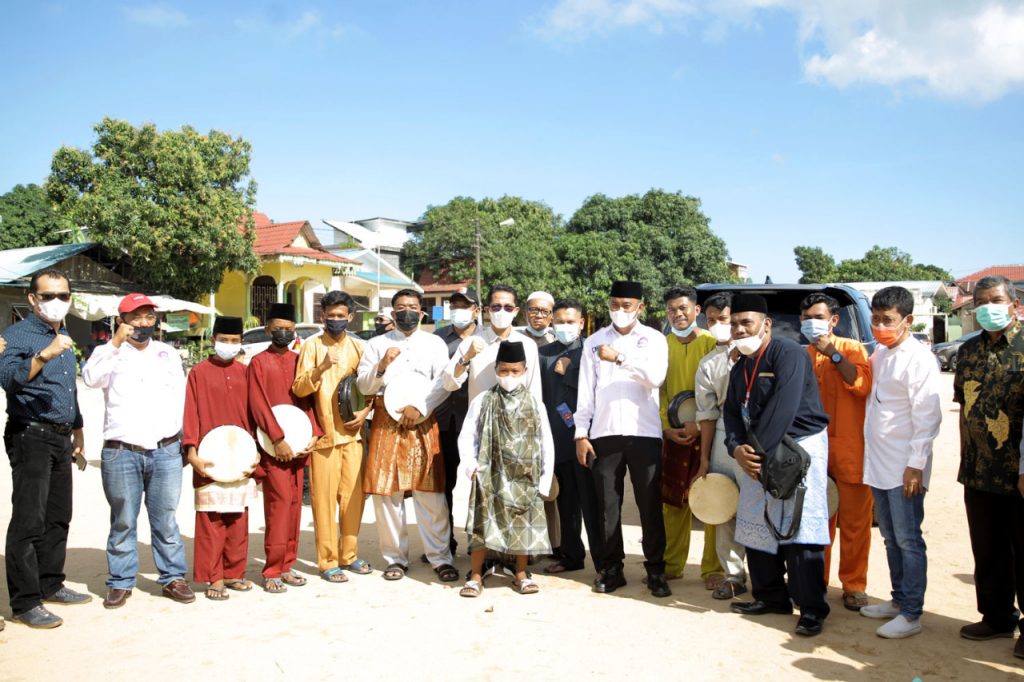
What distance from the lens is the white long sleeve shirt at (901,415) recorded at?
4.27 meters

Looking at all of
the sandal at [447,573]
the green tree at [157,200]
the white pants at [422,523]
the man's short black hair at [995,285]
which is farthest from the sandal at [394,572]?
the green tree at [157,200]

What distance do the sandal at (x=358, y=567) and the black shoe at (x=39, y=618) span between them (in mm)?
1831

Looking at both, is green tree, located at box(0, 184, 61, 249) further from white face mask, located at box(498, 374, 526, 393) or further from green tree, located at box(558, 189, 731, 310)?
white face mask, located at box(498, 374, 526, 393)

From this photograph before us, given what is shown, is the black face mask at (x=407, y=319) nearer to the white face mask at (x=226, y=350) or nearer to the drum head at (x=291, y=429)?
the drum head at (x=291, y=429)

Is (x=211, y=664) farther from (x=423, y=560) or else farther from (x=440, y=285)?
(x=440, y=285)

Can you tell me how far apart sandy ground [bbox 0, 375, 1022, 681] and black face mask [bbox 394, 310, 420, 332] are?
1846mm

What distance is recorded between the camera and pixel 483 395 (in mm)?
5289

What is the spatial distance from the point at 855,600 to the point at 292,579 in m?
3.75

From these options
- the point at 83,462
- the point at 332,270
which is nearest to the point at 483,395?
the point at 83,462

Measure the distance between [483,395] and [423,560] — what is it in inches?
61.4

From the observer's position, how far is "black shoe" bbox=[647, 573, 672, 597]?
5.01m

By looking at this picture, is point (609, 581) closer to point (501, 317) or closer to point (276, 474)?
point (501, 317)

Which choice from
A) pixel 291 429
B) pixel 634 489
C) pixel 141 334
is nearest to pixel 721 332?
pixel 634 489

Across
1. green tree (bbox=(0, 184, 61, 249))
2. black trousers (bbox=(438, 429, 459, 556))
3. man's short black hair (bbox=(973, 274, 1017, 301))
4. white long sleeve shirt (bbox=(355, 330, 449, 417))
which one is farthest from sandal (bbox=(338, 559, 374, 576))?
green tree (bbox=(0, 184, 61, 249))
